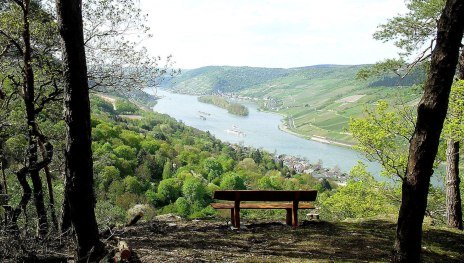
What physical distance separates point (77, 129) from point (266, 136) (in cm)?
12706

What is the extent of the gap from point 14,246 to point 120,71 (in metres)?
5.50

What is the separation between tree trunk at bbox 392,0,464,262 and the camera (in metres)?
3.85

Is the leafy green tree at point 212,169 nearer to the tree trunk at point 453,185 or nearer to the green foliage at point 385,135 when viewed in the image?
the green foliage at point 385,135

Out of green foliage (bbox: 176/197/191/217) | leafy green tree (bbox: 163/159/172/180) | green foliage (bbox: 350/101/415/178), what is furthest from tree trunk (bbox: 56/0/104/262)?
leafy green tree (bbox: 163/159/172/180)

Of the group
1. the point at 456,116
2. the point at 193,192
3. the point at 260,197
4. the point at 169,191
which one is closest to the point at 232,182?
the point at 193,192

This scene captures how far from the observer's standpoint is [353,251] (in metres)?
5.96

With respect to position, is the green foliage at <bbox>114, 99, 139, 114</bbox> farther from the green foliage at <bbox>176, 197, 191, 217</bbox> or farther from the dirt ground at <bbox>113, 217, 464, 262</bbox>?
the dirt ground at <bbox>113, 217, 464, 262</bbox>

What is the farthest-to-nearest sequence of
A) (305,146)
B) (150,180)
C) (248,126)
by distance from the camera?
(248,126)
(305,146)
(150,180)

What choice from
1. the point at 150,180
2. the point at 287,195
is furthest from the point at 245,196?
the point at 150,180

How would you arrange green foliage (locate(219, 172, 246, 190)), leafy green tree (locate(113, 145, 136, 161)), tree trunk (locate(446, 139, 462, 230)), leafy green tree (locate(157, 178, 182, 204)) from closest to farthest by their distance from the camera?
tree trunk (locate(446, 139, 462, 230)), leafy green tree (locate(157, 178, 182, 204)), green foliage (locate(219, 172, 246, 190)), leafy green tree (locate(113, 145, 136, 161))

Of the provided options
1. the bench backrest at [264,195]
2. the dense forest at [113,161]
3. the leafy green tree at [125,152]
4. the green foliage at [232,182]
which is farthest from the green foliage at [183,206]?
the bench backrest at [264,195]

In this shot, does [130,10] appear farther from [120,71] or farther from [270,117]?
[270,117]

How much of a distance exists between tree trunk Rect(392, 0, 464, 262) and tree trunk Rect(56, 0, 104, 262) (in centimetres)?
357

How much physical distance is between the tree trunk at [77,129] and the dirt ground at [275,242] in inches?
35.9
